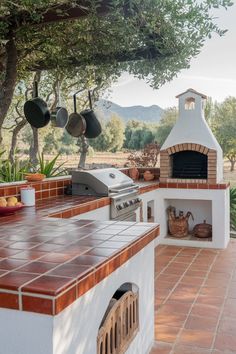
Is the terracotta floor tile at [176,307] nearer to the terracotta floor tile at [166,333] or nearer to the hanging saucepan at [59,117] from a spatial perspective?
the terracotta floor tile at [166,333]

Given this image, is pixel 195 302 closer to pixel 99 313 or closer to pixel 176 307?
pixel 176 307

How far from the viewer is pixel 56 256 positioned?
1793mm

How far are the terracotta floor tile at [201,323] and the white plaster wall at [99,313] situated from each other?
0.61m

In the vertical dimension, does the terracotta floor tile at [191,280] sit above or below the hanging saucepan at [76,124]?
below

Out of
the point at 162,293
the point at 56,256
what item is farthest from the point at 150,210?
the point at 56,256

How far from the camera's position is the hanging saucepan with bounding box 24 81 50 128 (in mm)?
4273

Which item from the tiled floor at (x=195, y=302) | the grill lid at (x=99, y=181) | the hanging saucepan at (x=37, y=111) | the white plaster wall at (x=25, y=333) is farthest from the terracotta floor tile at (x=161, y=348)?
the hanging saucepan at (x=37, y=111)

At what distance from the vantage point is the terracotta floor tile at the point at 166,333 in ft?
9.24

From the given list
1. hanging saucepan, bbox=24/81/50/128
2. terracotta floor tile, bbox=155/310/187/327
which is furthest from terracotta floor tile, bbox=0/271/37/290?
hanging saucepan, bbox=24/81/50/128

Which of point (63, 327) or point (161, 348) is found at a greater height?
point (63, 327)

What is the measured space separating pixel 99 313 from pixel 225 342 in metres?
1.42

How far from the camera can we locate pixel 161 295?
372cm

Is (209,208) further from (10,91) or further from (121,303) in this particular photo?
(121,303)

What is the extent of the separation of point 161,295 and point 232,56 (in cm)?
1252
